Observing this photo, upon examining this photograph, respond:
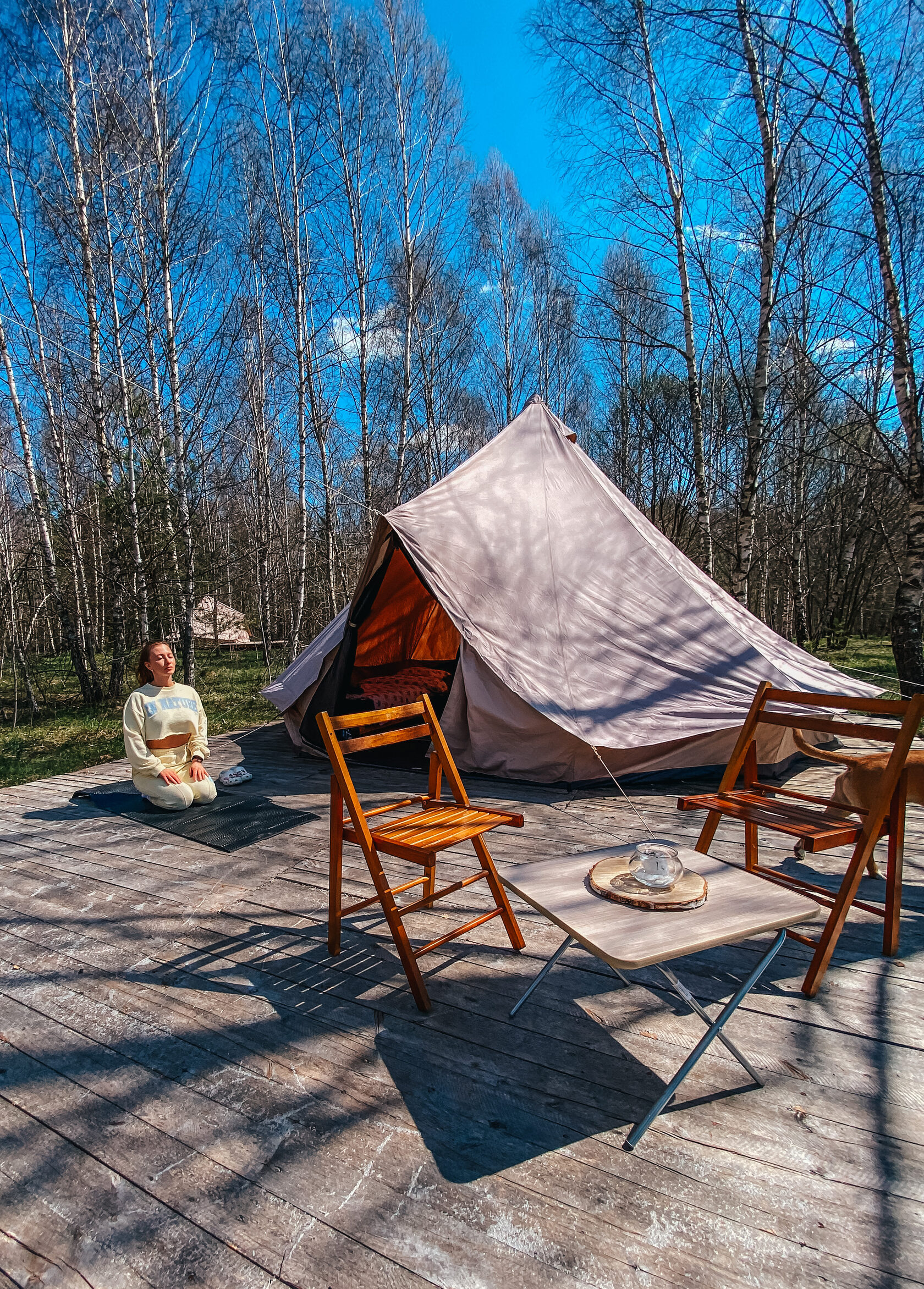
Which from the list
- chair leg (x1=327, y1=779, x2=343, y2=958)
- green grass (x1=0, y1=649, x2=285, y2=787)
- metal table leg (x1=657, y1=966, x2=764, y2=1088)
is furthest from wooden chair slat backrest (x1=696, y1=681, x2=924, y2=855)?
green grass (x1=0, y1=649, x2=285, y2=787)

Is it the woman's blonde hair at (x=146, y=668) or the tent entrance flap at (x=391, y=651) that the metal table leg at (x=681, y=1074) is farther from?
Answer: the tent entrance flap at (x=391, y=651)

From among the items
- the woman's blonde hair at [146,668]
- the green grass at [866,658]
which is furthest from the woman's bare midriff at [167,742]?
the green grass at [866,658]

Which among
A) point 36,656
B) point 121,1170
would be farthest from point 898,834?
point 36,656

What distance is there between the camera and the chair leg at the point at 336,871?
2.37 meters

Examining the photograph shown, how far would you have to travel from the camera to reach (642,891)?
1.81 metres

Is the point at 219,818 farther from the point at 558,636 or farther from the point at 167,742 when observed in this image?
the point at 558,636

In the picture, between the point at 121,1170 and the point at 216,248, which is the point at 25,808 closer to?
the point at 121,1170

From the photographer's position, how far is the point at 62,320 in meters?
8.10

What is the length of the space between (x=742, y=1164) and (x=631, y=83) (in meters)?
9.73

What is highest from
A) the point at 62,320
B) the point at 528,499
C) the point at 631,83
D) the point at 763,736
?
the point at 631,83

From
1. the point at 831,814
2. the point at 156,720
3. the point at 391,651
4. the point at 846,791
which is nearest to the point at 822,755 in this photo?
the point at 846,791

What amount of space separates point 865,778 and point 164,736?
3.57 m

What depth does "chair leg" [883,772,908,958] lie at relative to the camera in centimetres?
228

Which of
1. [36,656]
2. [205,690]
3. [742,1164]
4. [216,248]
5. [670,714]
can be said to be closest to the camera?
[742,1164]
